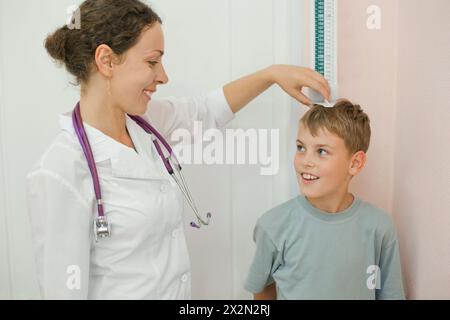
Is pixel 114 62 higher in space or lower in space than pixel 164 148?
higher

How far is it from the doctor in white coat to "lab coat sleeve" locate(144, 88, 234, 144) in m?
0.10

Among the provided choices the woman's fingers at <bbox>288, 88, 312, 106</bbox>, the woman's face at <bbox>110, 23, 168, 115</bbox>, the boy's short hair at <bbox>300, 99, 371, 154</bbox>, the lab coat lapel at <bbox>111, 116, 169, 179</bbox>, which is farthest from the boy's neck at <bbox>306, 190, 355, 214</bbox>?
the woman's face at <bbox>110, 23, 168, 115</bbox>

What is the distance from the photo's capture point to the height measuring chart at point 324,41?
1086 mm

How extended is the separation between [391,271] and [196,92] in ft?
2.11

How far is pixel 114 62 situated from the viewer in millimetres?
894

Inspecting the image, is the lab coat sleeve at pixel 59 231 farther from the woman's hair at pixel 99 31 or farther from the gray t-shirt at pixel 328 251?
the gray t-shirt at pixel 328 251

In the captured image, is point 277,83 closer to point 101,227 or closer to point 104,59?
point 104,59

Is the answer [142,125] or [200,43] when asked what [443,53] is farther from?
[142,125]

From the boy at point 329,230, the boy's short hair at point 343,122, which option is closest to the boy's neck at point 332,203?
the boy at point 329,230

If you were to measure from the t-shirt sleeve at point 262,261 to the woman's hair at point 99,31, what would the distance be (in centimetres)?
51

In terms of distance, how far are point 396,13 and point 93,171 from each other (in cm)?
83

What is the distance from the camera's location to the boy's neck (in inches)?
41.2

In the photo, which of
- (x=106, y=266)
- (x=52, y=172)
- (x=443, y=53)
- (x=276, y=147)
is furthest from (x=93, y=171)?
(x=443, y=53)

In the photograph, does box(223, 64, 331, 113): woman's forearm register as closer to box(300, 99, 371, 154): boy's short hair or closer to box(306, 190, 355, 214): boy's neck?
box(300, 99, 371, 154): boy's short hair
